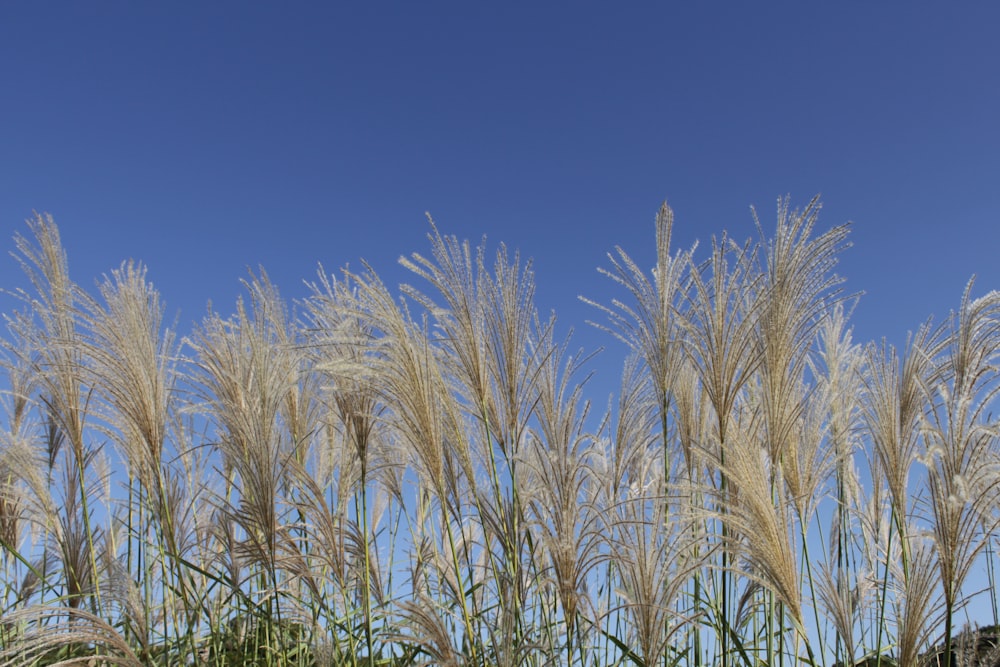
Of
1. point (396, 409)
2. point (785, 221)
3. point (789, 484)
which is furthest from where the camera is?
point (789, 484)

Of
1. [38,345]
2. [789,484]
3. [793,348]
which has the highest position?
[38,345]

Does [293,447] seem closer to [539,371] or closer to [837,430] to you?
[539,371]

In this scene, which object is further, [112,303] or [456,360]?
[112,303]

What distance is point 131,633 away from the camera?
12.8 feet

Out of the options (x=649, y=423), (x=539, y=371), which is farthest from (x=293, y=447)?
(x=649, y=423)

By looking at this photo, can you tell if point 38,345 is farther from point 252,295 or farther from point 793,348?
point 793,348

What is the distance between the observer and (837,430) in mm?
Result: 3674

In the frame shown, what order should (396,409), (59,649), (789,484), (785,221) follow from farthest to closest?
1. (59,649)
2. (789,484)
3. (785,221)
4. (396,409)

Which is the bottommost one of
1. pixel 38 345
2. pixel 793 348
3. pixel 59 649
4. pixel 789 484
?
pixel 59 649

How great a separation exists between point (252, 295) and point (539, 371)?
60.4 inches

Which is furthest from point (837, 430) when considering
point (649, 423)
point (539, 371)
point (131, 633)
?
point (131, 633)

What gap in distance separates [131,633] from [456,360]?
8.17ft

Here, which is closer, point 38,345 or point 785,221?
point 785,221

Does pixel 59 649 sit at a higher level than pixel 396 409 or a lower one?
lower
